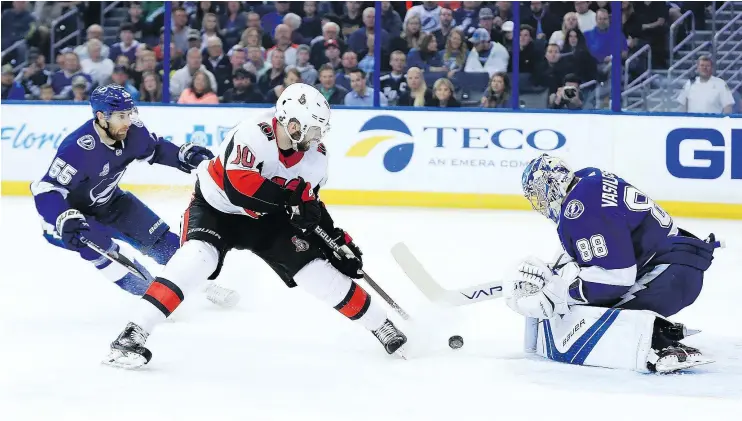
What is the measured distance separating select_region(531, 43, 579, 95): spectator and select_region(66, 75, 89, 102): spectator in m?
4.16

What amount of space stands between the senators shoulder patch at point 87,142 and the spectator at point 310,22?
4503 mm

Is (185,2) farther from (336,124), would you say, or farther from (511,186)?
(511,186)

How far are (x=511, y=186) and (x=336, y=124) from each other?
159cm

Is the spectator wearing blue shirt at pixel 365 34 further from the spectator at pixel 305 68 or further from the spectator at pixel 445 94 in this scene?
the spectator at pixel 445 94

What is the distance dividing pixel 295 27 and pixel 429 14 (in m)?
1.23

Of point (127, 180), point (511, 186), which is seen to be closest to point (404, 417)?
point (511, 186)

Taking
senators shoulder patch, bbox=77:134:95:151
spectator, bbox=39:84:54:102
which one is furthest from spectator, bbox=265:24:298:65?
senators shoulder patch, bbox=77:134:95:151

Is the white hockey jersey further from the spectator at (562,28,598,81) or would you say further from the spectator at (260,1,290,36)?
the spectator at (260,1,290,36)

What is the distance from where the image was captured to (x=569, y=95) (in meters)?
8.54

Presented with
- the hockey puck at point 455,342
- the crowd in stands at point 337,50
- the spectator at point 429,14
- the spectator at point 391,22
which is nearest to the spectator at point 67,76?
the crowd in stands at point 337,50

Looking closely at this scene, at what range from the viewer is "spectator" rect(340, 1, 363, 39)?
902 cm

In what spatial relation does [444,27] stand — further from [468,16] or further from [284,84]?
[284,84]

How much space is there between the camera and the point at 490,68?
870 cm

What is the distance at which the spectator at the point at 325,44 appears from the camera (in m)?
9.06
